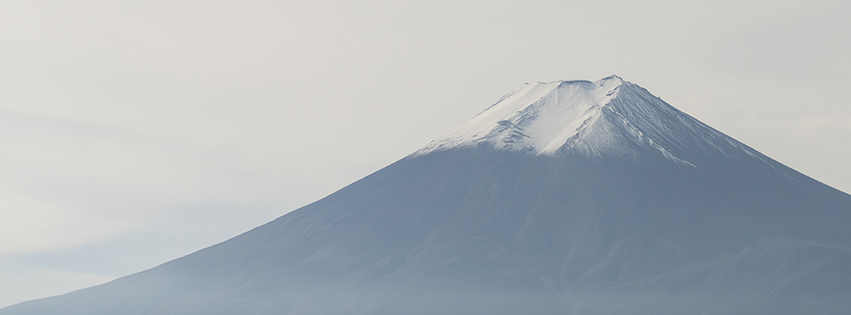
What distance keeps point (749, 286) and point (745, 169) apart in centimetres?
2889

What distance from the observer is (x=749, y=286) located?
12238 cm

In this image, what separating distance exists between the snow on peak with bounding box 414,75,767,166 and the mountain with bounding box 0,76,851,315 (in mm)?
294

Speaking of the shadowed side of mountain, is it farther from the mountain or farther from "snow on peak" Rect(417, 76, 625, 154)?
"snow on peak" Rect(417, 76, 625, 154)

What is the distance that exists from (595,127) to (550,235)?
19960 mm

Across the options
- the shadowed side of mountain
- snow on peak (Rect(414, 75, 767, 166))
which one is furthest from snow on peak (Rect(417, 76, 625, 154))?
the shadowed side of mountain

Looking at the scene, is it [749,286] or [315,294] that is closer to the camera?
[749,286]

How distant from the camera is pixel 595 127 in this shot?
15012 centimetres

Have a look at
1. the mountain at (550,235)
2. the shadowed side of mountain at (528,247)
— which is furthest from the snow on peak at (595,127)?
the shadowed side of mountain at (528,247)

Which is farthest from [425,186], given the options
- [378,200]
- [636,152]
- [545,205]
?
[636,152]

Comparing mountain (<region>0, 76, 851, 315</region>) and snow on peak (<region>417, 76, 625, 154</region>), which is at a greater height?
snow on peak (<region>417, 76, 625, 154</region>)

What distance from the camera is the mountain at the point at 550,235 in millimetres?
124812

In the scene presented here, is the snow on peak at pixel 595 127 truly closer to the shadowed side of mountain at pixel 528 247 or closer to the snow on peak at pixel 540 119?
the snow on peak at pixel 540 119

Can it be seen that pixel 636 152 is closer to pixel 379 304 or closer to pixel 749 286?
pixel 749 286

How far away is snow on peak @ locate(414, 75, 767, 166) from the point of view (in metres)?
149
